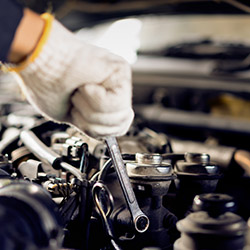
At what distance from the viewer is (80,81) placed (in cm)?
90

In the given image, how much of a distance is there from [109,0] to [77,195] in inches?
58.4

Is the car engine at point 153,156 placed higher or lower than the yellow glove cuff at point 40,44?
lower

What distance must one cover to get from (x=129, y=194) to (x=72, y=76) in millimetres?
326

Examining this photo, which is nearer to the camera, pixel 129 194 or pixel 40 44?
pixel 40 44

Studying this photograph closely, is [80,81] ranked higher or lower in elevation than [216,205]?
higher

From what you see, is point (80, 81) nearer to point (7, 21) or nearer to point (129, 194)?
point (7, 21)

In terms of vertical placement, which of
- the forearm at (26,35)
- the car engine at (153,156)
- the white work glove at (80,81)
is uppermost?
the forearm at (26,35)

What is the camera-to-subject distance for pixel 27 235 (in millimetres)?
733

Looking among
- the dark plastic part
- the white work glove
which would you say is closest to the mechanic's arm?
the white work glove

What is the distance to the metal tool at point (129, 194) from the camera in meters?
0.98

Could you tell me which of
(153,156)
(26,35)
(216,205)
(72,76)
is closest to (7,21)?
(26,35)

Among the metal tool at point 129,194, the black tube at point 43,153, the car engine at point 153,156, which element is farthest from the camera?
the black tube at point 43,153

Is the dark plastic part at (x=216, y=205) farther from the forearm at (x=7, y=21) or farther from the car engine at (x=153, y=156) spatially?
the forearm at (x=7, y=21)

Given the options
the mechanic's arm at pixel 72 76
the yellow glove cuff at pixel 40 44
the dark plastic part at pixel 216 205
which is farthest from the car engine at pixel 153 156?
the yellow glove cuff at pixel 40 44
